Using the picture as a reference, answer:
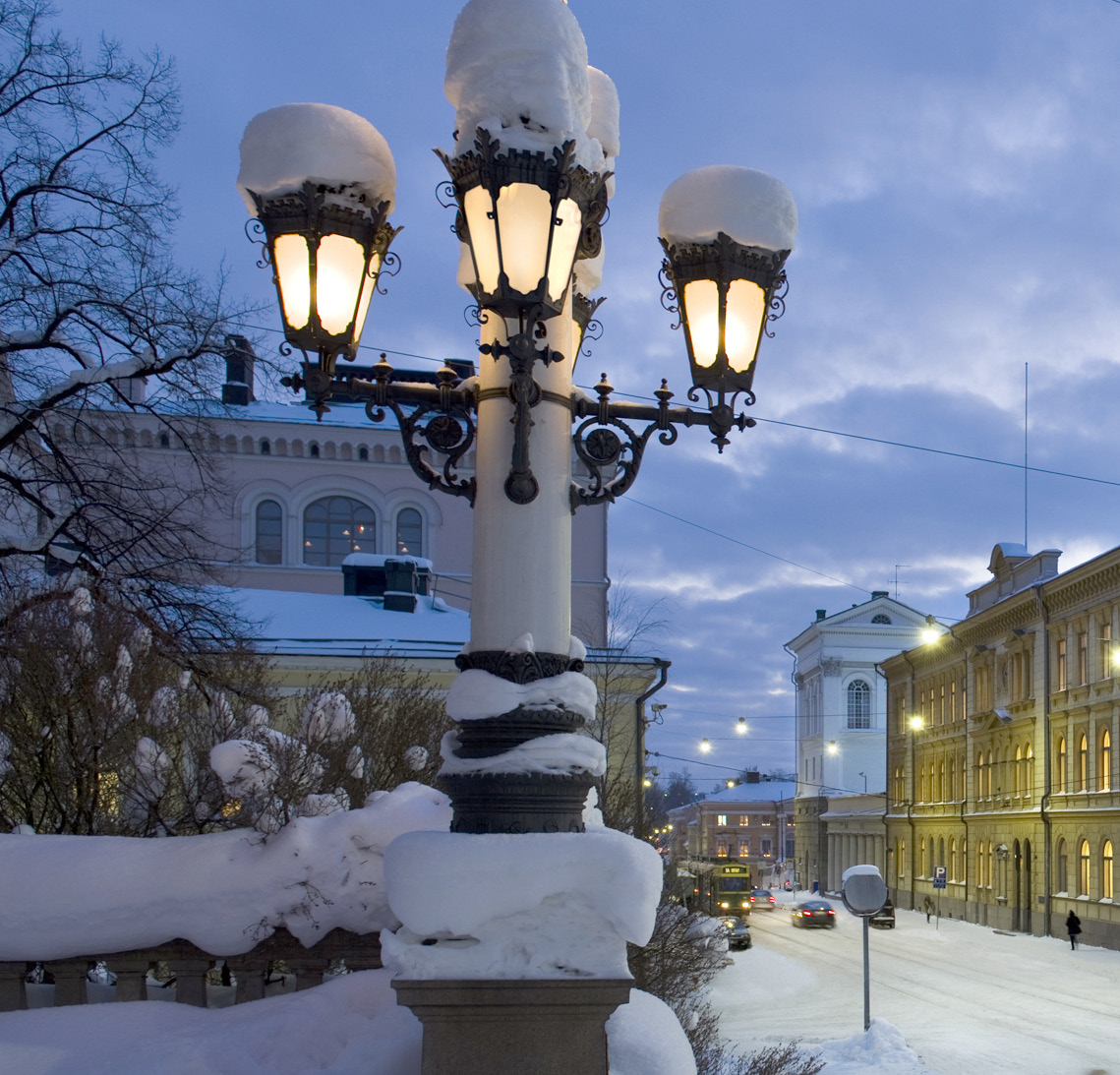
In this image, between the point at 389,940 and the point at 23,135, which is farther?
the point at 23,135

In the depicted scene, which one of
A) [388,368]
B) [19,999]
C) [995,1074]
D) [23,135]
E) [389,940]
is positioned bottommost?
[995,1074]

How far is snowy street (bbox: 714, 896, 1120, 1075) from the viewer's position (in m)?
19.1

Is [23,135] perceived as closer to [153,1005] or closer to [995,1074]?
[153,1005]

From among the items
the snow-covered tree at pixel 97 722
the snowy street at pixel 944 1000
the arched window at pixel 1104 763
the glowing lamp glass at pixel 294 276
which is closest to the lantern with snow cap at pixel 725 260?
the glowing lamp glass at pixel 294 276

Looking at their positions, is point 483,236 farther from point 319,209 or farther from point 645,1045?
point 645,1045

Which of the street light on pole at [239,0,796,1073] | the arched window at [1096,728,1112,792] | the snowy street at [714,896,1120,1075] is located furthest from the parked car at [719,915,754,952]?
the street light on pole at [239,0,796,1073]

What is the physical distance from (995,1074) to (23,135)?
1596 cm

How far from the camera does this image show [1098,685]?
1585 inches

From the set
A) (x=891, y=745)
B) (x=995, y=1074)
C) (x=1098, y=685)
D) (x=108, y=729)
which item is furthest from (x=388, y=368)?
(x=891, y=745)

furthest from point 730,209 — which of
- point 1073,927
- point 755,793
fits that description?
point 755,793

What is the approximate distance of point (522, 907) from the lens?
3758 mm

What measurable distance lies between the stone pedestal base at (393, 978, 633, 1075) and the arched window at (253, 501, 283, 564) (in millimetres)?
43402

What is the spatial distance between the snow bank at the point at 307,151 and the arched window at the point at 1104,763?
3919 centimetres

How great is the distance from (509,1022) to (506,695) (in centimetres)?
90
